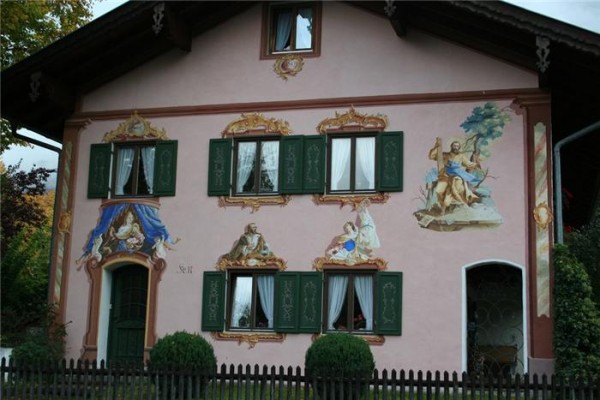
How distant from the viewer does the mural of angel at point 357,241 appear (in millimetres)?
16312

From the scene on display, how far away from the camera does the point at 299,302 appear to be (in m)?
16.4

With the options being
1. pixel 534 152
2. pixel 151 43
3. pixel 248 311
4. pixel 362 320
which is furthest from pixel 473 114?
pixel 151 43

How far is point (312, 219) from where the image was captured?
1672 cm

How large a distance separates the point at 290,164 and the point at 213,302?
295 centimetres

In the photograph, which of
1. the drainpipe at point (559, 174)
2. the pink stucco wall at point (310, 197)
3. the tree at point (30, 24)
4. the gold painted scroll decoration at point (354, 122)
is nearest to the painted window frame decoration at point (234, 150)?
the pink stucco wall at point (310, 197)

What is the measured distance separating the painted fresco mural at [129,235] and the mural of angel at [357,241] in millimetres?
3212

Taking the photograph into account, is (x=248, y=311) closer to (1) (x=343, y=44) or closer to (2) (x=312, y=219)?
(2) (x=312, y=219)

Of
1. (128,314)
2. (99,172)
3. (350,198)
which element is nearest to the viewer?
(350,198)

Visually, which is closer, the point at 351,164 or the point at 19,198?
the point at 351,164

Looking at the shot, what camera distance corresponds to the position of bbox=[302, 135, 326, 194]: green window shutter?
16.8 m

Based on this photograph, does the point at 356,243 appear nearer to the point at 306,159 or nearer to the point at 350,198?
the point at 350,198

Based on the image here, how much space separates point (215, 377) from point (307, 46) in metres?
7.28

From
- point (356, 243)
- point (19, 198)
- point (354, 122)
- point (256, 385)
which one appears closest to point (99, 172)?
point (354, 122)

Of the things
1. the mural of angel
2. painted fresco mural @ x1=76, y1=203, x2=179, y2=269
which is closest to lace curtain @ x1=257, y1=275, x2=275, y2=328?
the mural of angel
